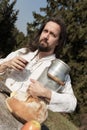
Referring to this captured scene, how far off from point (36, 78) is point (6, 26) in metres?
28.5

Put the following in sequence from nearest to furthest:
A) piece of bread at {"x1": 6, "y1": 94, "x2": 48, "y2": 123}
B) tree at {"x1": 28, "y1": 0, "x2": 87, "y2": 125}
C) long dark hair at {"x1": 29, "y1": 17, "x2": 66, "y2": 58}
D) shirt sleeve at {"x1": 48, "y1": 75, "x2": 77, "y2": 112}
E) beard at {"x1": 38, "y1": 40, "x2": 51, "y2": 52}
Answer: piece of bread at {"x1": 6, "y1": 94, "x2": 48, "y2": 123} < shirt sleeve at {"x1": 48, "y1": 75, "x2": 77, "y2": 112} < beard at {"x1": 38, "y1": 40, "x2": 51, "y2": 52} < long dark hair at {"x1": 29, "y1": 17, "x2": 66, "y2": 58} < tree at {"x1": 28, "y1": 0, "x2": 87, "y2": 125}

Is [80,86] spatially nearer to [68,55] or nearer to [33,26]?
[68,55]

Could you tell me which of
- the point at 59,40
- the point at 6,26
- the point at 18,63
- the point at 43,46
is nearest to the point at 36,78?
the point at 18,63

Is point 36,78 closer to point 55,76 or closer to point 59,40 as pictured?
point 55,76

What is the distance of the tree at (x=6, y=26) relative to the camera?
3170cm

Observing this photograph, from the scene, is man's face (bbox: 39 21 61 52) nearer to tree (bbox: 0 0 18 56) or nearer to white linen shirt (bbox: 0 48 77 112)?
white linen shirt (bbox: 0 48 77 112)

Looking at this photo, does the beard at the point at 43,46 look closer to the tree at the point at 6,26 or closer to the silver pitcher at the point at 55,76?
the silver pitcher at the point at 55,76

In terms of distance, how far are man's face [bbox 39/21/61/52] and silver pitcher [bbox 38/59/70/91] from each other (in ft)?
1.50

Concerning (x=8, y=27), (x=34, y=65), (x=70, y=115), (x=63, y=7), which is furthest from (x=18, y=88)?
(x=63, y=7)

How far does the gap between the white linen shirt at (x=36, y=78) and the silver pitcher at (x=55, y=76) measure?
0.07 meters

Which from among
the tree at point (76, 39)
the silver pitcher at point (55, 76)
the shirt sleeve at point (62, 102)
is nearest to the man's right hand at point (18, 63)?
the silver pitcher at point (55, 76)

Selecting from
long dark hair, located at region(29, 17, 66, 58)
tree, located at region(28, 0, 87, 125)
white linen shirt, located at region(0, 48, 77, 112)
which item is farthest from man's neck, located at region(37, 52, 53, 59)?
tree, located at region(28, 0, 87, 125)

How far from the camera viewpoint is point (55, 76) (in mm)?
3262

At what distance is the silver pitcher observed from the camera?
326cm
